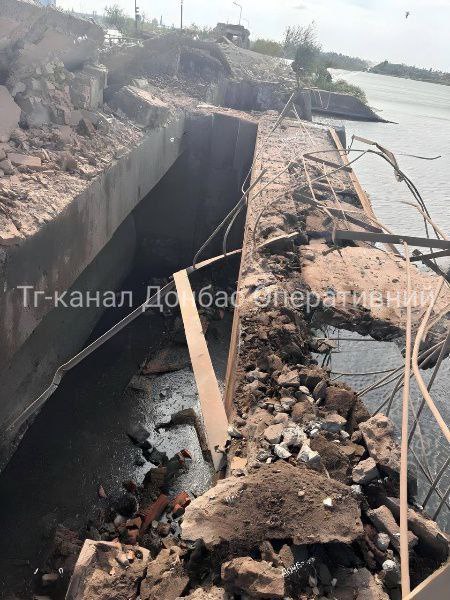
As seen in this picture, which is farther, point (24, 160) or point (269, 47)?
point (269, 47)

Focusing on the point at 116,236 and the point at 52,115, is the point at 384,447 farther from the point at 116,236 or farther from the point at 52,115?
the point at 116,236

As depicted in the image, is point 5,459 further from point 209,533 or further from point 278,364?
point 209,533

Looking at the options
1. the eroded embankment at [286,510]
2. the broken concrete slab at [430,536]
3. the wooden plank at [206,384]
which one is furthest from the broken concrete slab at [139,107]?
the broken concrete slab at [430,536]

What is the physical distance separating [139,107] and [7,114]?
12.8 ft

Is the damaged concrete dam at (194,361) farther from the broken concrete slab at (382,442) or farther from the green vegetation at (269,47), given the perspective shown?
the green vegetation at (269,47)

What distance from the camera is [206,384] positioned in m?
4.71

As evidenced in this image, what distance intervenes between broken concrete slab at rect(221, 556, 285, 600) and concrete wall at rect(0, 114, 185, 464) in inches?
143

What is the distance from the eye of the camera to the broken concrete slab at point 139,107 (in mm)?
10648

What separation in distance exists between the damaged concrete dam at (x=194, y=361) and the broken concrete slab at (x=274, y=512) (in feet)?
0.04

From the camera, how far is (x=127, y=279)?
470 inches

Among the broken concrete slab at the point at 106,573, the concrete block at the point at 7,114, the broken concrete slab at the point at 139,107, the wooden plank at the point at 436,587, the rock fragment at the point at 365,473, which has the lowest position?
the broken concrete slab at the point at 106,573

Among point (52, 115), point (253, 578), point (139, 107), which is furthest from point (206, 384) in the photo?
point (139, 107)

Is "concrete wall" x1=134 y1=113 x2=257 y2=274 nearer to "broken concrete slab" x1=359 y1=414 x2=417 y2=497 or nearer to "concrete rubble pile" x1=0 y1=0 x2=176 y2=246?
"concrete rubble pile" x1=0 y1=0 x2=176 y2=246

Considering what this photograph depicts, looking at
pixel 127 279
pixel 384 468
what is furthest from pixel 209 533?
pixel 127 279
